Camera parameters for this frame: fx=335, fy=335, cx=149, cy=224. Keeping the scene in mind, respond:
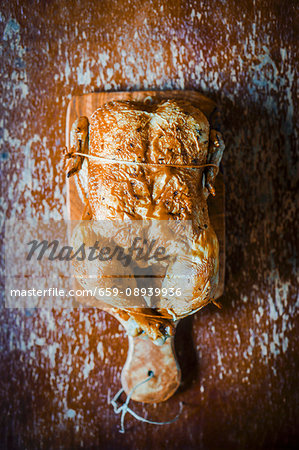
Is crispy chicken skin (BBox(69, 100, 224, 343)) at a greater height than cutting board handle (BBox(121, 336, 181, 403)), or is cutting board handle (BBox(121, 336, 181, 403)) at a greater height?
crispy chicken skin (BBox(69, 100, 224, 343))

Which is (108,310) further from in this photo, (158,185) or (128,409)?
(158,185)

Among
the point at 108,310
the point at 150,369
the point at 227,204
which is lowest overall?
the point at 150,369

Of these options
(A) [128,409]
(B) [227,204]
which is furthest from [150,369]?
(B) [227,204]

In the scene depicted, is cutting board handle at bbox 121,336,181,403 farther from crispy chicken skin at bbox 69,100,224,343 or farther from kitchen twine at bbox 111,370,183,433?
crispy chicken skin at bbox 69,100,224,343

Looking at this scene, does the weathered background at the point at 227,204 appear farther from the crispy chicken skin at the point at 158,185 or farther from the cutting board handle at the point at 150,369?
the crispy chicken skin at the point at 158,185

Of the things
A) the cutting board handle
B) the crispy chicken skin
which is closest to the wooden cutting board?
the cutting board handle

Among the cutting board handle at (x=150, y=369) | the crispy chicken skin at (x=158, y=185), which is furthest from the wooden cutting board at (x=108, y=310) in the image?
the crispy chicken skin at (x=158, y=185)

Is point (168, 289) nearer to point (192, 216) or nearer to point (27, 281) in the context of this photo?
point (192, 216)

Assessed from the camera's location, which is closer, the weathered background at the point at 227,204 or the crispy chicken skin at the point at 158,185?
the crispy chicken skin at the point at 158,185
